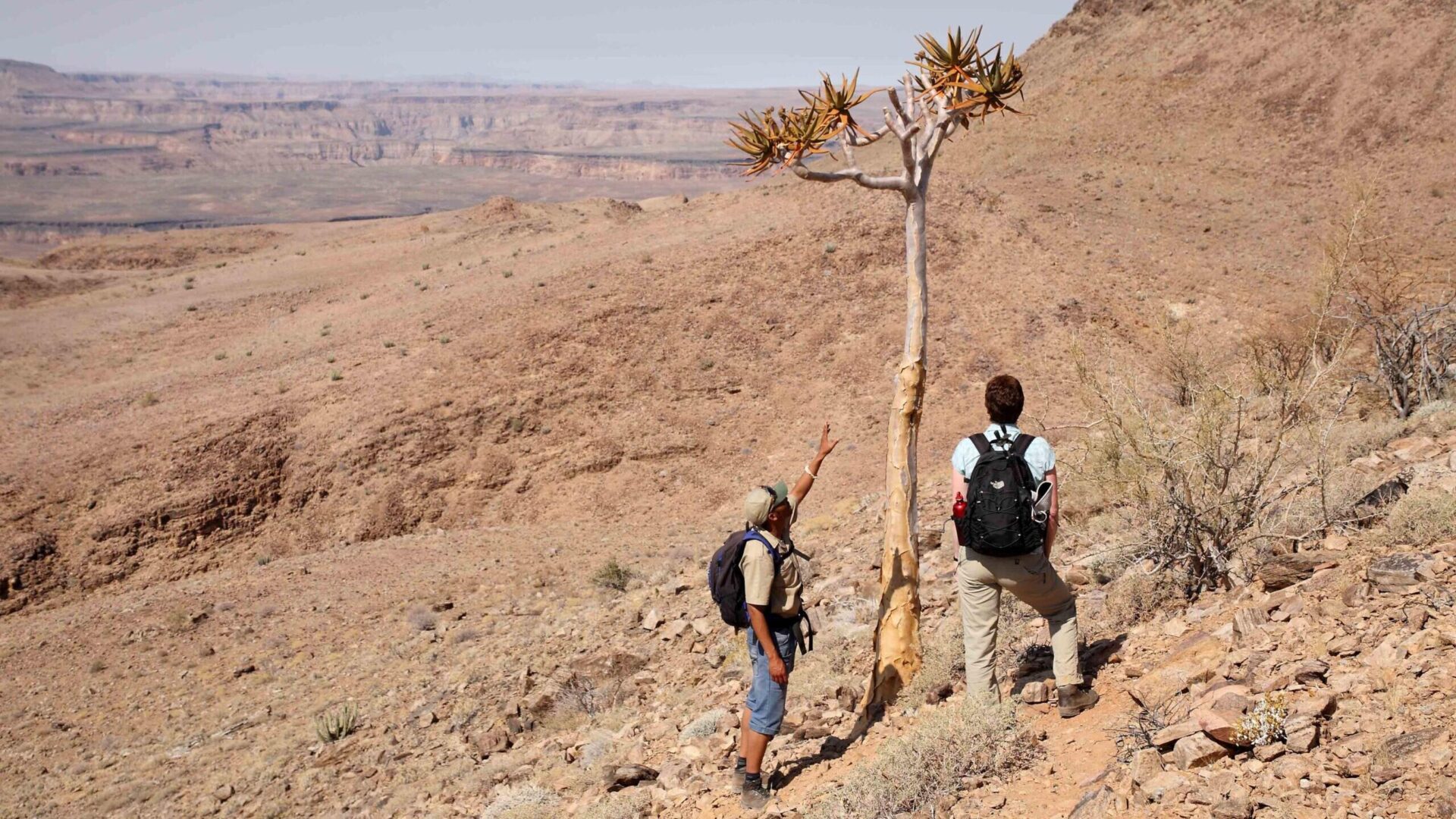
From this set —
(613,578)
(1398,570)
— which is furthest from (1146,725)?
(613,578)

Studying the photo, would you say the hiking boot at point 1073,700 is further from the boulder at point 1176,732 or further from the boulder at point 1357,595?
the boulder at point 1357,595

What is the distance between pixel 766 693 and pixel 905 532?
4.23ft

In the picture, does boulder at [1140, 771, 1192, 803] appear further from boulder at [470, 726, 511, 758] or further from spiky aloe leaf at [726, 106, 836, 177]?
boulder at [470, 726, 511, 758]

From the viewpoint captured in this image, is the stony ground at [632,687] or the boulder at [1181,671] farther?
the boulder at [1181,671]

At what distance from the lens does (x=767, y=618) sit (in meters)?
4.75

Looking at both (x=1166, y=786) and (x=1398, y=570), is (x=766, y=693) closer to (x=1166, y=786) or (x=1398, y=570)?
(x=1166, y=786)

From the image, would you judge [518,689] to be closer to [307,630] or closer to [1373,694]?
[307,630]

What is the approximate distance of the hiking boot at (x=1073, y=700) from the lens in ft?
15.0

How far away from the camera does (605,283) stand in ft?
59.3

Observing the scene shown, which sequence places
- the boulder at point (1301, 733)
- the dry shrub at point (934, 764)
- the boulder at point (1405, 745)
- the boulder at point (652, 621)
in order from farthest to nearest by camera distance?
the boulder at point (652, 621)
the dry shrub at point (934, 764)
the boulder at point (1301, 733)
the boulder at point (1405, 745)

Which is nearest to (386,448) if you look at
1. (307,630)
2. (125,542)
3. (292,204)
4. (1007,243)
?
(125,542)

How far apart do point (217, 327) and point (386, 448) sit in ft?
39.8

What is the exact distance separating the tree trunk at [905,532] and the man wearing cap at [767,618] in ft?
2.60

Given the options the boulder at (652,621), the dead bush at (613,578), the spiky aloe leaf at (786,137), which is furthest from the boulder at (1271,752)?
the dead bush at (613,578)
